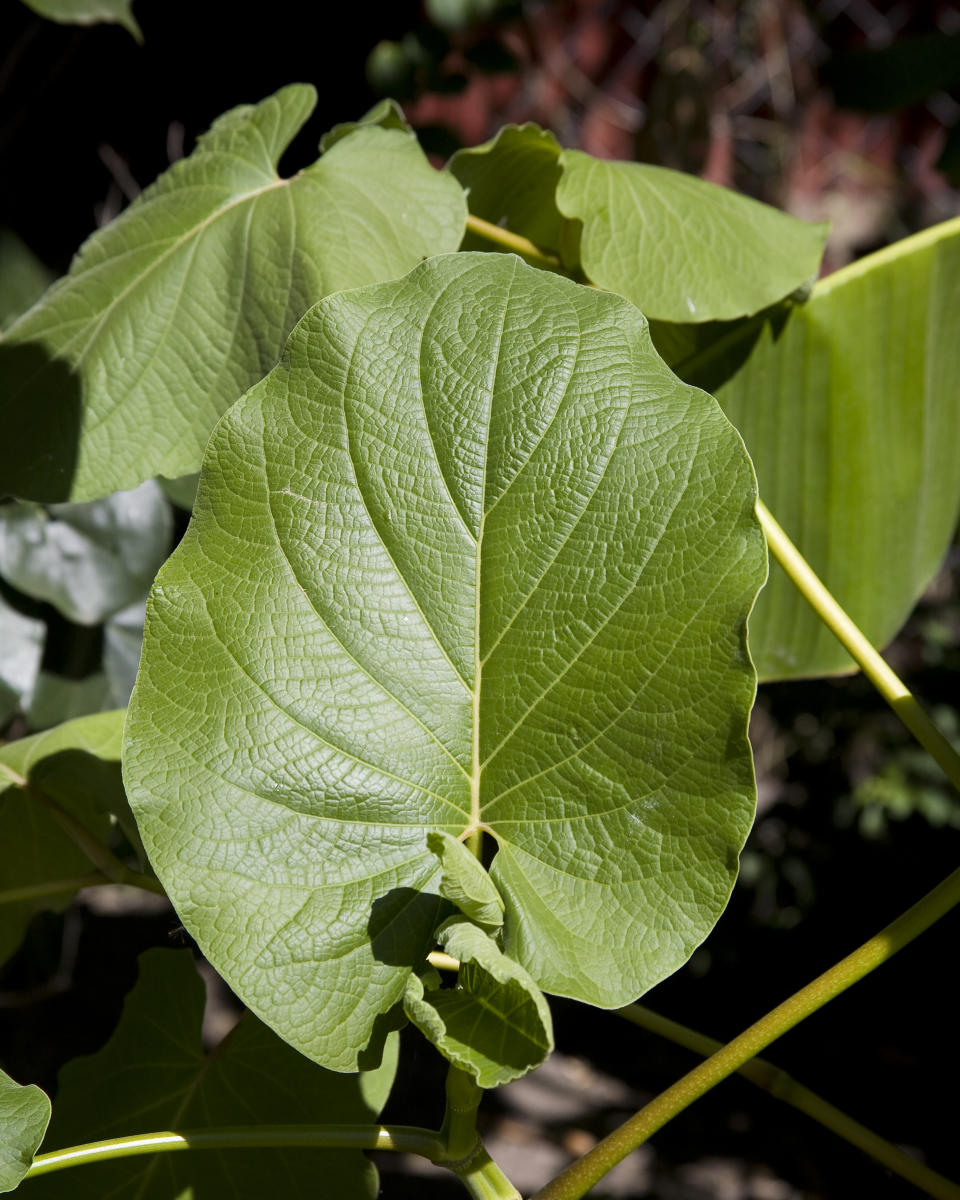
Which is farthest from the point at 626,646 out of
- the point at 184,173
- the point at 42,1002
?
the point at 42,1002

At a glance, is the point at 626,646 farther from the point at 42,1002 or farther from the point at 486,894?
the point at 42,1002

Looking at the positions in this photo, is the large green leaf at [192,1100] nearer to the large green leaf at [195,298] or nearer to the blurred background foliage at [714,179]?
the large green leaf at [195,298]

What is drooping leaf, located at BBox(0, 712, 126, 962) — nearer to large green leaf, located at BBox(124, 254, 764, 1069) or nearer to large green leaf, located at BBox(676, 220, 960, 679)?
large green leaf, located at BBox(124, 254, 764, 1069)

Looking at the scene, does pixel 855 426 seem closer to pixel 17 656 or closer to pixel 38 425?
pixel 38 425

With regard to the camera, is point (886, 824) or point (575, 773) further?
point (886, 824)

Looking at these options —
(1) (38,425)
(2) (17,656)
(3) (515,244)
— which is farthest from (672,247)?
(2) (17,656)

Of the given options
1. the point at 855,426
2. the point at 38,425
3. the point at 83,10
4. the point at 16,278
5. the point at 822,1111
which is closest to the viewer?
the point at 822,1111
